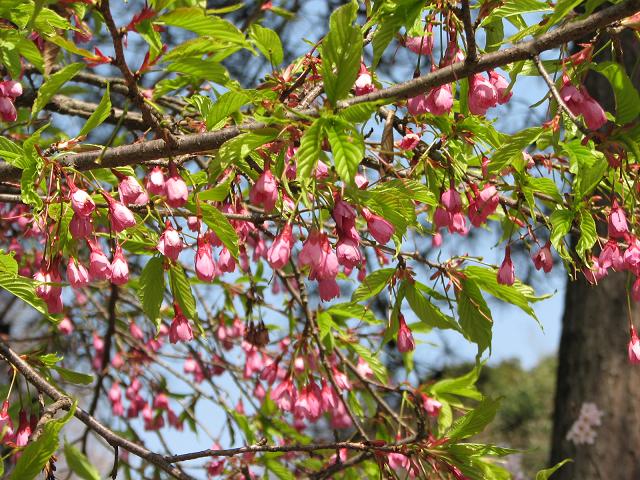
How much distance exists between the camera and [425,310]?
1.67m

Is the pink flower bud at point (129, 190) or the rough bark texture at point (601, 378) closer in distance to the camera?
the pink flower bud at point (129, 190)

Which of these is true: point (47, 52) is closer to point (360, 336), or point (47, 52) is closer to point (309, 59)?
point (309, 59)

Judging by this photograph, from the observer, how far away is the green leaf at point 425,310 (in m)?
1.64

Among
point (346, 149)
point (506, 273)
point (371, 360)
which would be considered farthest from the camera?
point (371, 360)

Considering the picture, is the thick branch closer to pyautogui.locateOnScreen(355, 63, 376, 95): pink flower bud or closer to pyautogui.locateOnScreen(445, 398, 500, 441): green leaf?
pyautogui.locateOnScreen(445, 398, 500, 441): green leaf

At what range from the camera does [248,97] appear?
1.21 m

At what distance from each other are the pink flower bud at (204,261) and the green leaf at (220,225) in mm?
53

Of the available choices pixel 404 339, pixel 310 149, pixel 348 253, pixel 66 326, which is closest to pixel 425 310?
pixel 404 339

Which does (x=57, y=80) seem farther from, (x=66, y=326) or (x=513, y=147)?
(x=66, y=326)

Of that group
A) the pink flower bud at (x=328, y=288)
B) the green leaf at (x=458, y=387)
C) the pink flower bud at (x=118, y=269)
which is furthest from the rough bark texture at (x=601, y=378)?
the pink flower bud at (x=118, y=269)

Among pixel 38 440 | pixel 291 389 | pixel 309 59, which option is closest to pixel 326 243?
pixel 309 59

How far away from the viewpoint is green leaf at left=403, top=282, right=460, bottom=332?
5.37 ft

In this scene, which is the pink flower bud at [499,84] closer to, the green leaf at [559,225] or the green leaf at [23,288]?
the green leaf at [559,225]

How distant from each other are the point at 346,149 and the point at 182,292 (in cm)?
58
